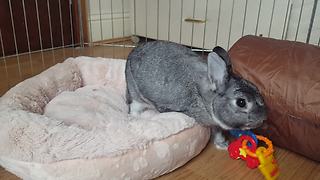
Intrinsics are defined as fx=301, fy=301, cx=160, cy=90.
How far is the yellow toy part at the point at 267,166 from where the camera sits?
1.01 meters

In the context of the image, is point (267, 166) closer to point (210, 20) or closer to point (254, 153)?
point (254, 153)

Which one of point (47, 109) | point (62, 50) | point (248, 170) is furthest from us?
point (62, 50)

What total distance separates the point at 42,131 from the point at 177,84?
0.50 metres

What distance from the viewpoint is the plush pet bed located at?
90 centimetres

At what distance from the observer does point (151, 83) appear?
1.20m

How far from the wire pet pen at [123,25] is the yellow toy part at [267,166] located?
1.04 metres

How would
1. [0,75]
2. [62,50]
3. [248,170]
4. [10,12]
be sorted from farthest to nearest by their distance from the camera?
[62,50]
[10,12]
[0,75]
[248,170]

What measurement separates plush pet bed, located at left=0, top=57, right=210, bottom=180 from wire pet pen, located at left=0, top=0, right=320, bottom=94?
23.3 inches

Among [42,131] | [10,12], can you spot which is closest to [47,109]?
[42,131]

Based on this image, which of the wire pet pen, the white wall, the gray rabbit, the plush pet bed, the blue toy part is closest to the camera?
the plush pet bed

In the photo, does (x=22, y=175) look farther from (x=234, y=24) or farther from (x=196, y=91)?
(x=234, y=24)

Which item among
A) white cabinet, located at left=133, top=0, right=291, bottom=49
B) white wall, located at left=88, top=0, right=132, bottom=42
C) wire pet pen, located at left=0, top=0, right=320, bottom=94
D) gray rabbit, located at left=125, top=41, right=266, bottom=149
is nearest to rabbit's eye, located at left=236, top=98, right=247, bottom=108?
gray rabbit, located at left=125, top=41, right=266, bottom=149

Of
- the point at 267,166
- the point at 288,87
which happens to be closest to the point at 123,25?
the point at 288,87

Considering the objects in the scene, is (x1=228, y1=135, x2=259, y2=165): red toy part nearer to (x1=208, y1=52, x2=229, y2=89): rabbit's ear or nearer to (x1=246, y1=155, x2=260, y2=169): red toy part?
(x1=246, y1=155, x2=260, y2=169): red toy part
